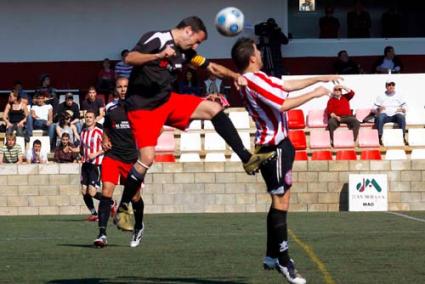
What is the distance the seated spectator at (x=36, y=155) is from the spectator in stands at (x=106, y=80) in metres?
3.32

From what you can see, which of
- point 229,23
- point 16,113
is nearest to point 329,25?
point 16,113

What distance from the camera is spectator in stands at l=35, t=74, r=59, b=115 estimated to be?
26661mm

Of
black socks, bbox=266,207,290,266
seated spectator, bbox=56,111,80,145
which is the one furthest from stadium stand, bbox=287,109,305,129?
black socks, bbox=266,207,290,266

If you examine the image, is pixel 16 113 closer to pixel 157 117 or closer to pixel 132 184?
pixel 132 184

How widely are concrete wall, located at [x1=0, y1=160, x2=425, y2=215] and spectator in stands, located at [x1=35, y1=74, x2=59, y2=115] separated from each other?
2.72 metres

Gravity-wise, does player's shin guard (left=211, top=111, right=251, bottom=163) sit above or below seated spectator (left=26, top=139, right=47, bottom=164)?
above

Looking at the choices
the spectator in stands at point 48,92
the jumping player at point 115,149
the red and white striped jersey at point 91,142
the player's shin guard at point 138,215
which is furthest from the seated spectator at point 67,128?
the player's shin guard at point 138,215

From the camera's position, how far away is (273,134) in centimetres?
985

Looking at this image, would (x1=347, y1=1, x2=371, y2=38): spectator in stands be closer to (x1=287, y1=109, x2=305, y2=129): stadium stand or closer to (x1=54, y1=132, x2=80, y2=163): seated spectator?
(x1=287, y1=109, x2=305, y2=129): stadium stand

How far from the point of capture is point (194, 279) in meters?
10.5

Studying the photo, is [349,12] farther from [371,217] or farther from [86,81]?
[371,217]

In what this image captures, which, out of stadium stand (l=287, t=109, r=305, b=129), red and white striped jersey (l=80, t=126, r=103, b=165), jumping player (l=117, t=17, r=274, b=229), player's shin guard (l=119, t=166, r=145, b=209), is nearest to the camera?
jumping player (l=117, t=17, r=274, b=229)

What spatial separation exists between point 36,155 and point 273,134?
49.6 ft

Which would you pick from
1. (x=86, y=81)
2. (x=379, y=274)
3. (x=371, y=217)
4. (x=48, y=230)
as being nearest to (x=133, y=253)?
(x=379, y=274)
